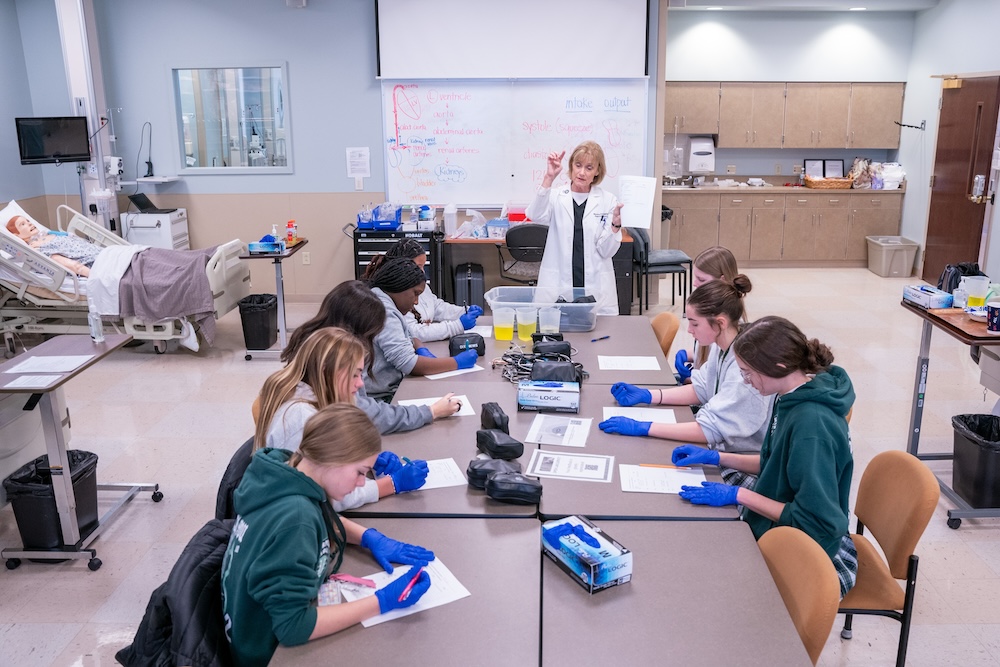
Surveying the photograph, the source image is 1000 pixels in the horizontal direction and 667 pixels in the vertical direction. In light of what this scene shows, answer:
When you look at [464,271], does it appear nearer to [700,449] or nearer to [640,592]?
[700,449]

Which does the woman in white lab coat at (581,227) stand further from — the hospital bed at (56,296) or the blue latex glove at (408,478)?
the hospital bed at (56,296)

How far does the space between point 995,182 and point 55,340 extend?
7312 mm

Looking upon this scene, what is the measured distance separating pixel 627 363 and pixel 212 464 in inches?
86.8

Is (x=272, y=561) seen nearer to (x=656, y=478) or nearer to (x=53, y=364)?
(x=656, y=478)

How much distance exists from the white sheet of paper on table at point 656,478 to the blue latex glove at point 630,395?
1.69ft

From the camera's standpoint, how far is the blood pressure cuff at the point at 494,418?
8.69 ft

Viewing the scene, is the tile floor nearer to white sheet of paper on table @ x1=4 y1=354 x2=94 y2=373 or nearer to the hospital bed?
the hospital bed

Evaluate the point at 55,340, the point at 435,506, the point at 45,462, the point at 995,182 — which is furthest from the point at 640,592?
the point at 995,182

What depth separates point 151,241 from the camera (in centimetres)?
712

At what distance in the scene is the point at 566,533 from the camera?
2002 mm

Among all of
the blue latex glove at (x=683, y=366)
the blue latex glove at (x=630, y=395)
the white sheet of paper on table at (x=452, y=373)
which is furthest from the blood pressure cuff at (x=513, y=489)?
the blue latex glove at (x=683, y=366)

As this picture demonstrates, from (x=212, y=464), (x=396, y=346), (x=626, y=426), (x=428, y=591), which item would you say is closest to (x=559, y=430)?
(x=626, y=426)

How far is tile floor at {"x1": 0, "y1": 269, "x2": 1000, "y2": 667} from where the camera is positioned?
9.18 ft

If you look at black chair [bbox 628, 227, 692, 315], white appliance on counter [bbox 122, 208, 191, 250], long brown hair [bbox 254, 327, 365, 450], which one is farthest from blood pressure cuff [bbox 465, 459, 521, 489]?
white appliance on counter [bbox 122, 208, 191, 250]
